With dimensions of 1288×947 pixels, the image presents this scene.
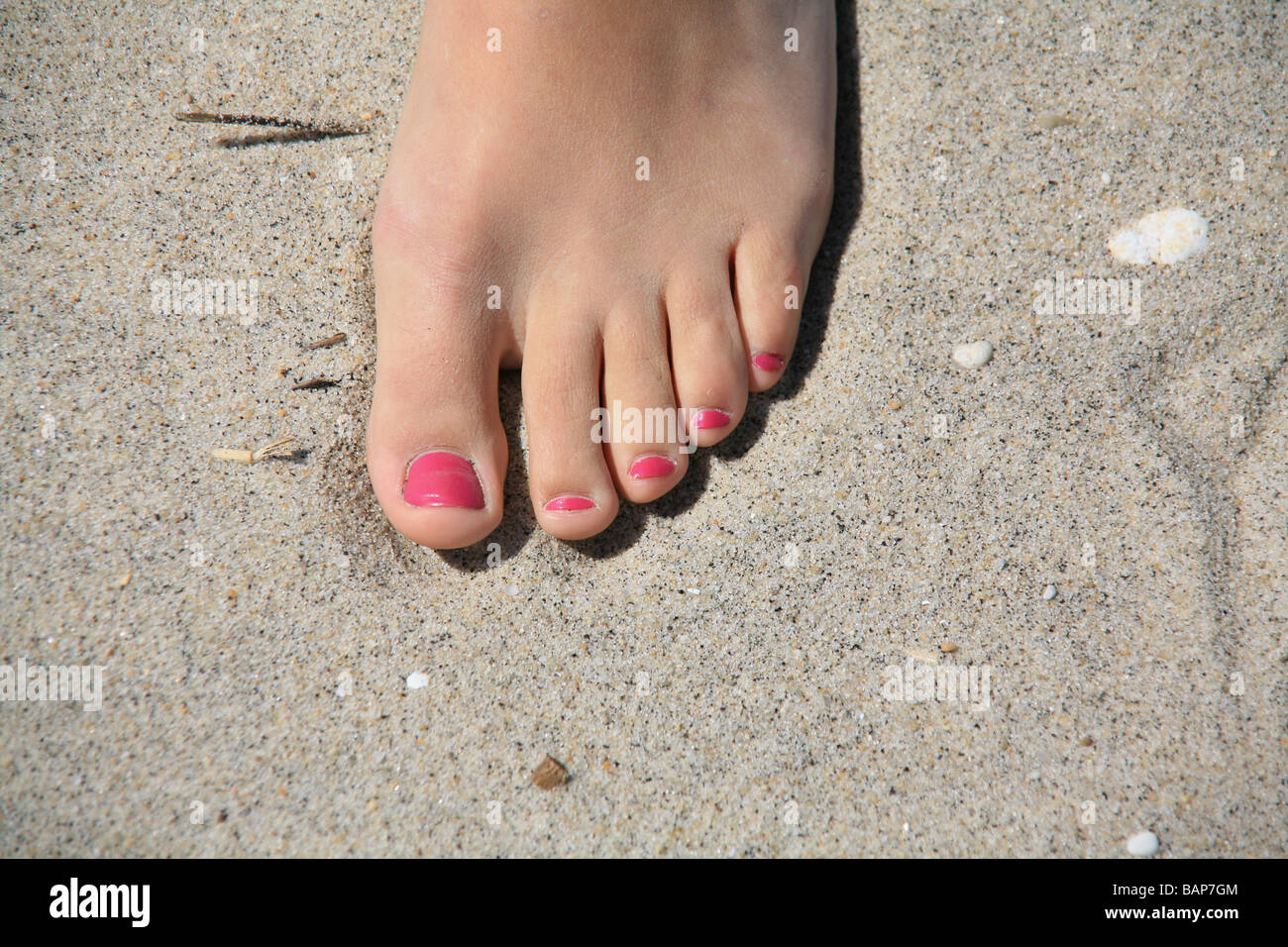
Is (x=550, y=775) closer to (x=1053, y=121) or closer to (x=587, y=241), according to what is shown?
(x=587, y=241)

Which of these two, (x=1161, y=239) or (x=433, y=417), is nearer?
(x=433, y=417)

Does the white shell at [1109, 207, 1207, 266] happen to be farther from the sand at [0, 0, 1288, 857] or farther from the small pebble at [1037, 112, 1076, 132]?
the small pebble at [1037, 112, 1076, 132]

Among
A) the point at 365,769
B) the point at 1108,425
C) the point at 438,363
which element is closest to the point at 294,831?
the point at 365,769

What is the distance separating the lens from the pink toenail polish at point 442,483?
1.24 m

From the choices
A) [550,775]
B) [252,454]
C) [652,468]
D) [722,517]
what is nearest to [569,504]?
[652,468]

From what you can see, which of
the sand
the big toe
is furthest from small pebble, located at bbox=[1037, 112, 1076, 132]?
the big toe

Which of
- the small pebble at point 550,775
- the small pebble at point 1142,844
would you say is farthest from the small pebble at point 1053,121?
the small pebble at point 550,775

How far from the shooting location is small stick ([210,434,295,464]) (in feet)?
4.13

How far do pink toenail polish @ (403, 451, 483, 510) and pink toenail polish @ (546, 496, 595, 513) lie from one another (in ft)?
0.39

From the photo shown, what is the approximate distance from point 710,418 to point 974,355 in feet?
1.58

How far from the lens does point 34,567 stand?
117cm

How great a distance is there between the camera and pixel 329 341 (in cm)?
135

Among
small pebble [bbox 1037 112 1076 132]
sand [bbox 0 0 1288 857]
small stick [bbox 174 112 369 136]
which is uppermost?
small stick [bbox 174 112 369 136]

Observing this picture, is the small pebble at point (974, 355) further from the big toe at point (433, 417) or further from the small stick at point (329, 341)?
the small stick at point (329, 341)
